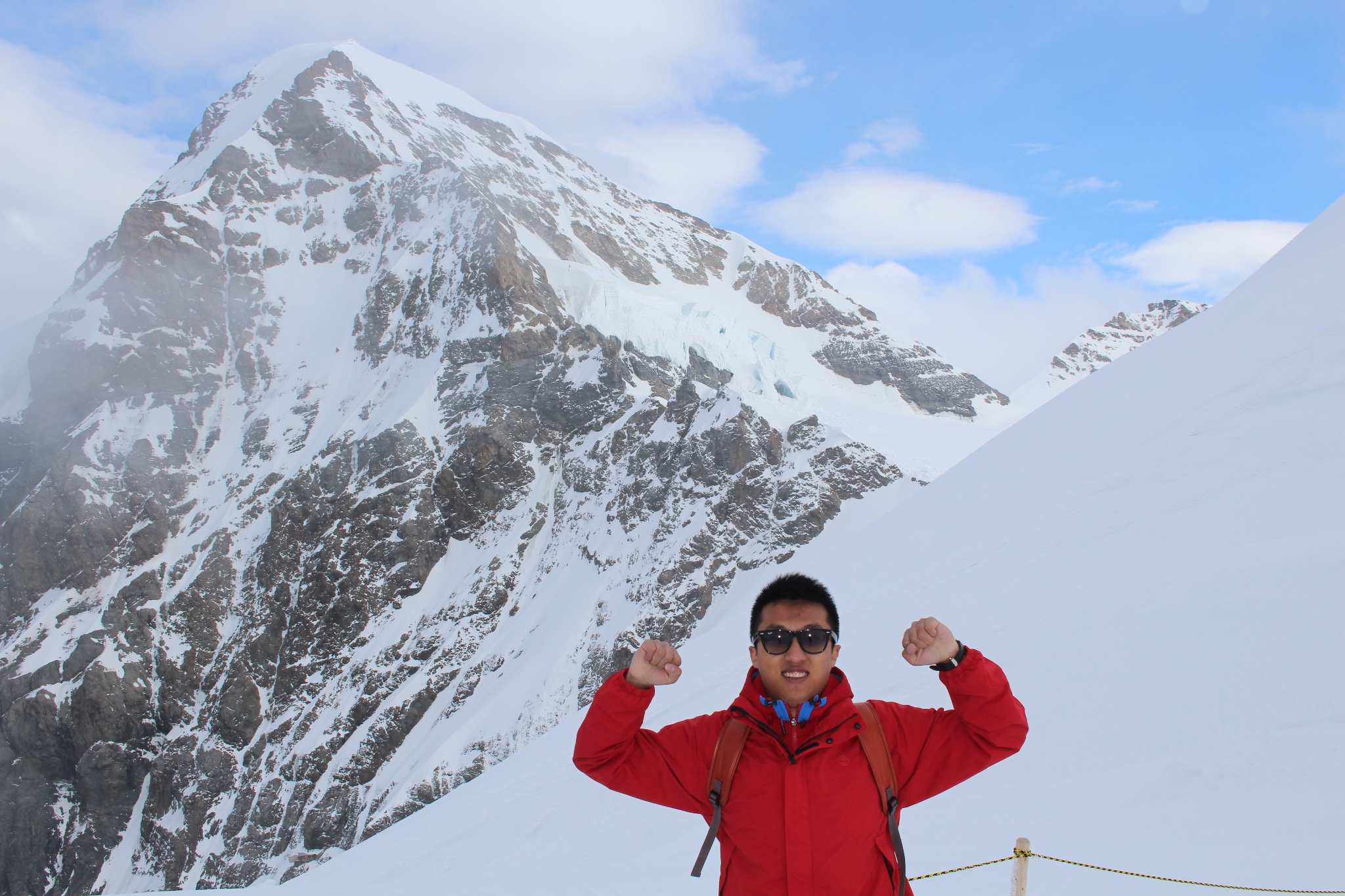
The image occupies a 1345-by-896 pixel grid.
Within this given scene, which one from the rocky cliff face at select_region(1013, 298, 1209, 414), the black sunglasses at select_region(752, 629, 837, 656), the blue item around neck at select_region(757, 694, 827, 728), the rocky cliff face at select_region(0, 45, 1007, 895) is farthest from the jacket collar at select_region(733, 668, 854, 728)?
the rocky cliff face at select_region(1013, 298, 1209, 414)

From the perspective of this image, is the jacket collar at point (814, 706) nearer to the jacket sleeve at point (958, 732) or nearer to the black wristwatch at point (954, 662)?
the jacket sleeve at point (958, 732)

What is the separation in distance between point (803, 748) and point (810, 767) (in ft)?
0.25

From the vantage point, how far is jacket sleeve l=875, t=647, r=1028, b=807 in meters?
2.55

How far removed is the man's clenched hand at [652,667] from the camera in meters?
2.59

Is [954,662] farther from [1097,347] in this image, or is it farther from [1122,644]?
[1097,347]

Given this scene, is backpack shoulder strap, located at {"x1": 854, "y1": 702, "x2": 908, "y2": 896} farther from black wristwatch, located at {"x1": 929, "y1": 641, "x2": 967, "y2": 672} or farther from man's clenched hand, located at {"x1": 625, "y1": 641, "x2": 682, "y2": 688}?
man's clenched hand, located at {"x1": 625, "y1": 641, "x2": 682, "y2": 688}

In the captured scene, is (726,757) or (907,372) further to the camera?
(907,372)

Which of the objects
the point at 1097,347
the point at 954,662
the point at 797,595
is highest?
the point at 1097,347

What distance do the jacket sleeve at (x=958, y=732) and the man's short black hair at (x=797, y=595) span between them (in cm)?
36

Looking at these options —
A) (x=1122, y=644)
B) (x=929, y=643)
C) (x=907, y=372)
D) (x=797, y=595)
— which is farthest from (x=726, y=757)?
(x=907, y=372)

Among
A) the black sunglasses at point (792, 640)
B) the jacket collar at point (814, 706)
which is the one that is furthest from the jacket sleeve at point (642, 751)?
the black sunglasses at point (792, 640)

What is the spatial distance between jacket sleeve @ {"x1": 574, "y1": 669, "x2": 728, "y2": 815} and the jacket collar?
0.45 ft

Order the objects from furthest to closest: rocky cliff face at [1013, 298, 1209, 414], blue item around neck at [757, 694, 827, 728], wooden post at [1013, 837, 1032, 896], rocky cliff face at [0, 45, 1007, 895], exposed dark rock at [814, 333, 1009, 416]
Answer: rocky cliff face at [1013, 298, 1209, 414]
exposed dark rock at [814, 333, 1009, 416]
rocky cliff face at [0, 45, 1007, 895]
wooden post at [1013, 837, 1032, 896]
blue item around neck at [757, 694, 827, 728]

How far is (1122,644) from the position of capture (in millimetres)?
7820
